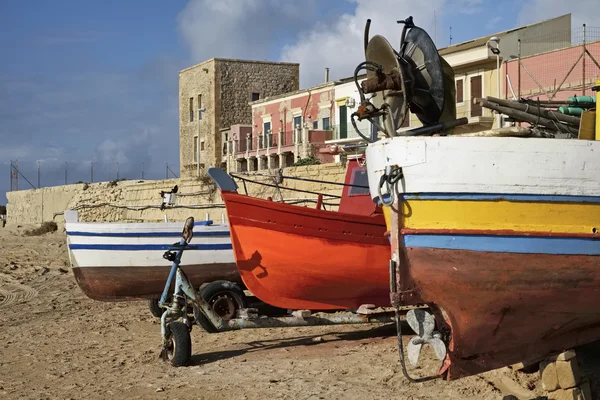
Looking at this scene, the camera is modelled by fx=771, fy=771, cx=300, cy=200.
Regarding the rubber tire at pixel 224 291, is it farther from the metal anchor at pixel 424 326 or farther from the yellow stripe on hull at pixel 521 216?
the yellow stripe on hull at pixel 521 216

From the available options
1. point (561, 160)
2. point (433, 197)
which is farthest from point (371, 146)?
point (561, 160)

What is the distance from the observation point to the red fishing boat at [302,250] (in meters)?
8.22

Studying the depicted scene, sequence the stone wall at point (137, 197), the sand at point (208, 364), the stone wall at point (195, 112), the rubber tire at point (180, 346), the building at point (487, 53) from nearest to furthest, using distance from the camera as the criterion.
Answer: the sand at point (208, 364)
the rubber tire at point (180, 346)
the stone wall at point (137, 197)
the building at point (487, 53)
the stone wall at point (195, 112)

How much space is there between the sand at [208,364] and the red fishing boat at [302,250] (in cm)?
60

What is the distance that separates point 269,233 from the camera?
8.24 metres

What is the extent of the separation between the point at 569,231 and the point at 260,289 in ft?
13.1

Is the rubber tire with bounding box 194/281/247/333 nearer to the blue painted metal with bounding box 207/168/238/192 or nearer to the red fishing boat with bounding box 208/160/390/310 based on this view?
the red fishing boat with bounding box 208/160/390/310

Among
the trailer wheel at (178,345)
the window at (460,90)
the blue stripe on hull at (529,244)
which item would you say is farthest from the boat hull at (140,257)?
the window at (460,90)

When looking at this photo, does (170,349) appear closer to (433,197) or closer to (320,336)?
(320,336)

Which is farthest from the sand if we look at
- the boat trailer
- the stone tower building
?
the stone tower building

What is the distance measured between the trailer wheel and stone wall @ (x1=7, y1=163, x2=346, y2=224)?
Answer: 7.18 metres

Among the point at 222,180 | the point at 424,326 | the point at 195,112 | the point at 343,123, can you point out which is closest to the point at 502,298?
the point at 424,326

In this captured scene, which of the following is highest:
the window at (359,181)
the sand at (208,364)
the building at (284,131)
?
the building at (284,131)

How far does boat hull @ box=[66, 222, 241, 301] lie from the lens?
10008mm
